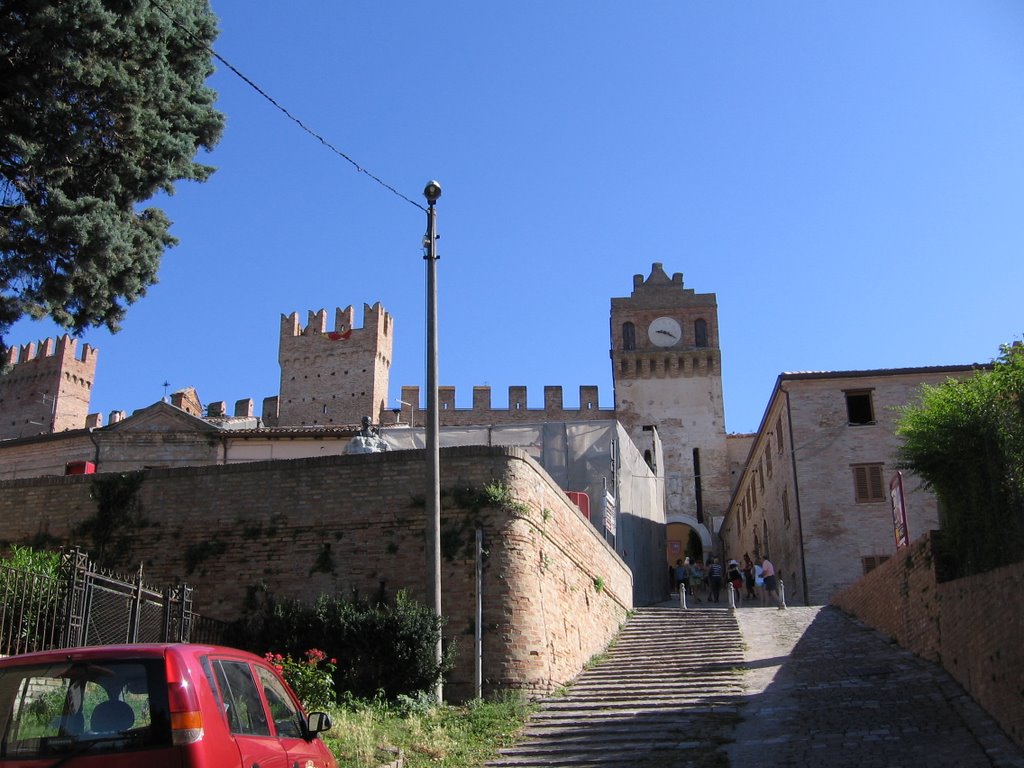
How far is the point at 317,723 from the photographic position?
622 centimetres

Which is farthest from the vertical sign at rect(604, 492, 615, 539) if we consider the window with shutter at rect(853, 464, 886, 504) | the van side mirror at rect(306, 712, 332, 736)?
the van side mirror at rect(306, 712, 332, 736)

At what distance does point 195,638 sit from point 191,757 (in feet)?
26.3

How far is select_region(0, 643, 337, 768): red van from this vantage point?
4.67 meters

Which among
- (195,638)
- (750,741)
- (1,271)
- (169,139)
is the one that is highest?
(169,139)

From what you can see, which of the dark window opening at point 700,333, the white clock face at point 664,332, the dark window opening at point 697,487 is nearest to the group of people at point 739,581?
the dark window opening at point 697,487

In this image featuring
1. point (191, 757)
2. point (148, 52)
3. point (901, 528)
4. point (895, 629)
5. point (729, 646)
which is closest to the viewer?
point (191, 757)

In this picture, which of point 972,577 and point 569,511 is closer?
point 972,577

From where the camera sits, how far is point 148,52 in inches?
480

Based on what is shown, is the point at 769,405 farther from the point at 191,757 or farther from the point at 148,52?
the point at 191,757

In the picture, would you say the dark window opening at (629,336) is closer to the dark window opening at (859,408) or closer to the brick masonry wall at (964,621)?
the dark window opening at (859,408)

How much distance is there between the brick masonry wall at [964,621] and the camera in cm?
919

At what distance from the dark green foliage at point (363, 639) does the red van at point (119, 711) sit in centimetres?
667

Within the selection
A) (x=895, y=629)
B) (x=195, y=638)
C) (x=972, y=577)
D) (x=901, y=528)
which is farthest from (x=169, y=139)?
(x=901, y=528)

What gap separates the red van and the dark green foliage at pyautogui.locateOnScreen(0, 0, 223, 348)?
7.74m
